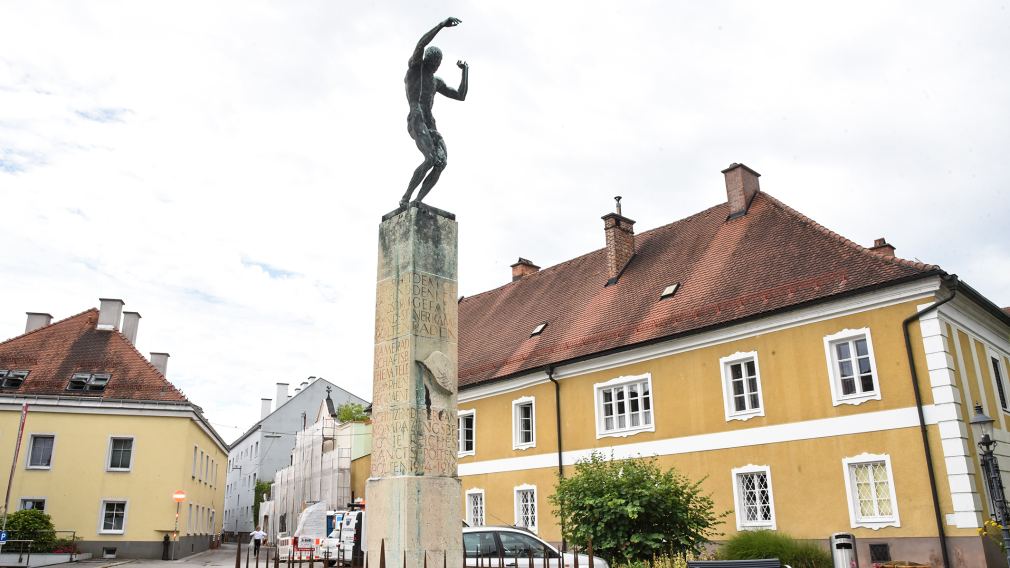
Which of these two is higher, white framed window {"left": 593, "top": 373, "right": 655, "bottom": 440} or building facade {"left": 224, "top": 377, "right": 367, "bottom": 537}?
building facade {"left": 224, "top": 377, "right": 367, "bottom": 537}

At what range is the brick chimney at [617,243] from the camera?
82.3 ft

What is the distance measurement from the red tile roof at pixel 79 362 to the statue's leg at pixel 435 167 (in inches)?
865

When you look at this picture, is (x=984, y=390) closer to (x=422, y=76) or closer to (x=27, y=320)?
(x=422, y=76)

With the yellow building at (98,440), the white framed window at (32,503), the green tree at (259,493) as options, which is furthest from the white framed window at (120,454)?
the green tree at (259,493)

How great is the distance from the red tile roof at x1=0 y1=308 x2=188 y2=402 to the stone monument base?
73.5 ft

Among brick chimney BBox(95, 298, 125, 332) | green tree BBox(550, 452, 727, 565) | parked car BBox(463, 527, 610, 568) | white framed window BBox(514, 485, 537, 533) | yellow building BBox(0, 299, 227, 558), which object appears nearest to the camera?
parked car BBox(463, 527, 610, 568)

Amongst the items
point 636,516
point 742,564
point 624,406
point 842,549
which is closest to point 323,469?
point 624,406

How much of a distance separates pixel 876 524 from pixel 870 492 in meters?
0.65

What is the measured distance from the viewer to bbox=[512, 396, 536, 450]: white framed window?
77.7ft

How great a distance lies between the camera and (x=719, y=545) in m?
17.6

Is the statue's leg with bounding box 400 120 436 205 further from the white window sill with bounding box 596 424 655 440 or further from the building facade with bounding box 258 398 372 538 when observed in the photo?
the building facade with bounding box 258 398 372 538

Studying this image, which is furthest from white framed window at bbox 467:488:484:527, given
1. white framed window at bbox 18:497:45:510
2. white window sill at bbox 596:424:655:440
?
white framed window at bbox 18:497:45:510

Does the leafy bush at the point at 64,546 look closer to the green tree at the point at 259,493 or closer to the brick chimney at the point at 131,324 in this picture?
the brick chimney at the point at 131,324

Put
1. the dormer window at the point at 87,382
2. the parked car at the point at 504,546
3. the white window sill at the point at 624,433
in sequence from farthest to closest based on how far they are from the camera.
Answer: the dormer window at the point at 87,382, the white window sill at the point at 624,433, the parked car at the point at 504,546
